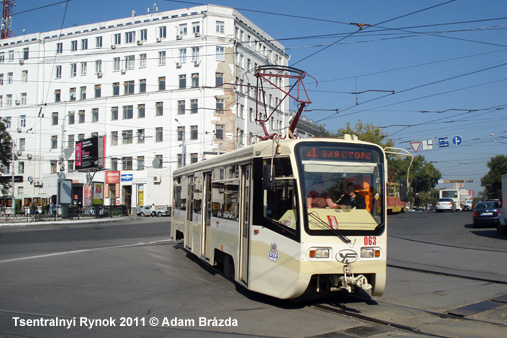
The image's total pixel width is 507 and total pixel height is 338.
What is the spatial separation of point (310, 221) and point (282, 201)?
65 cm

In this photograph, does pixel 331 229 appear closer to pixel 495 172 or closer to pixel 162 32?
pixel 162 32

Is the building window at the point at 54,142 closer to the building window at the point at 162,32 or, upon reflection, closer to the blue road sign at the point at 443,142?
the building window at the point at 162,32

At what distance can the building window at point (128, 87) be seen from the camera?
57656mm

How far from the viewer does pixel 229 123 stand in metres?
53.4

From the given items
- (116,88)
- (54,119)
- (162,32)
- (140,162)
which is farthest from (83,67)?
(140,162)

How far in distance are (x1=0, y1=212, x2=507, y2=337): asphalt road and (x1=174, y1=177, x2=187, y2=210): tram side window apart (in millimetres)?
1642

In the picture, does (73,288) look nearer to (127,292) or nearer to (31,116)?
(127,292)

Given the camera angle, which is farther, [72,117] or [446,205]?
[72,117]

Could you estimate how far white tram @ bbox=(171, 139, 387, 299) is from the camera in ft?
25.1

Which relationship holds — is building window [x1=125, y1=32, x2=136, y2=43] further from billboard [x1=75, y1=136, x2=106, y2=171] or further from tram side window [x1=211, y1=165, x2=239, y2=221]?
tram side window [x1=211, y1=165, x2=239, y2=221]

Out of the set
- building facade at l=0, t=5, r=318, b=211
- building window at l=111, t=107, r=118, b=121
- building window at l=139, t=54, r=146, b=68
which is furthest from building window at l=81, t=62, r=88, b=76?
building window at l=139, t=54, r=146, b=68

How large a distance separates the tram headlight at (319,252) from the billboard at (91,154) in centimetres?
4277

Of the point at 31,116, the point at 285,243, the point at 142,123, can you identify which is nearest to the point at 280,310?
the point at 285,243

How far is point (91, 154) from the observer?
48.3 meters
